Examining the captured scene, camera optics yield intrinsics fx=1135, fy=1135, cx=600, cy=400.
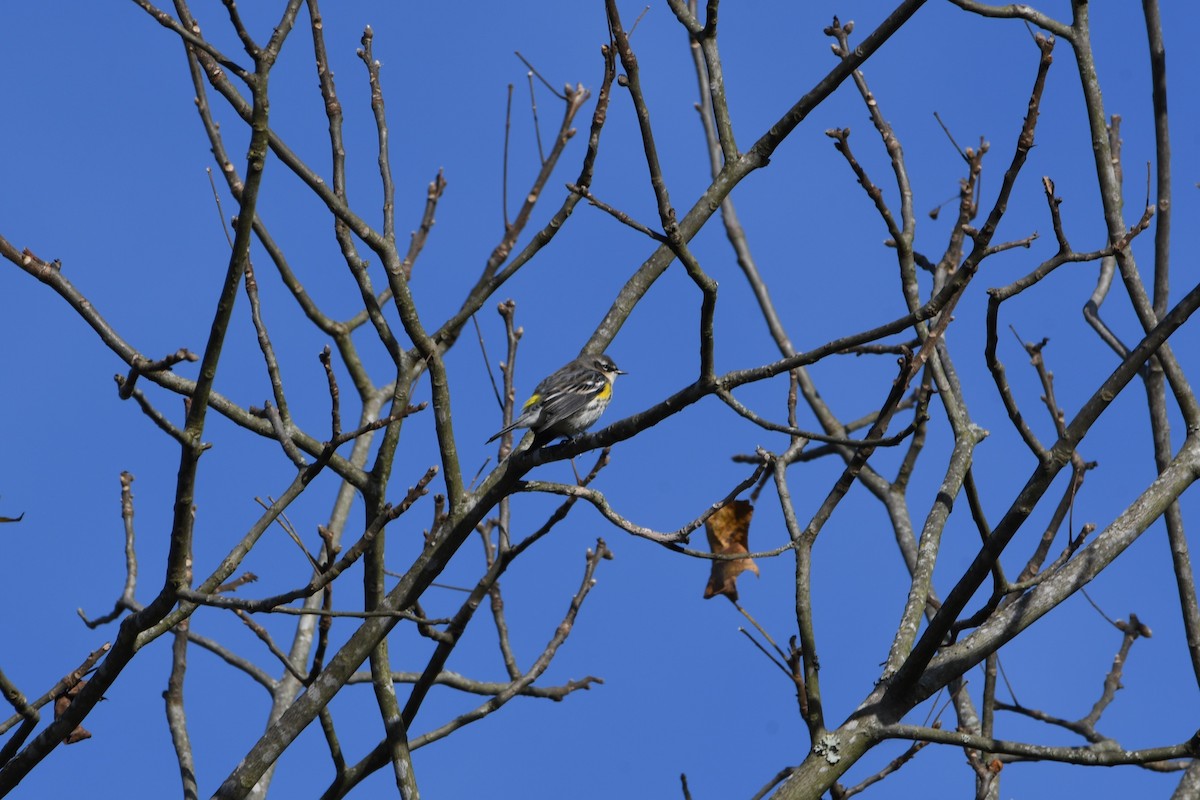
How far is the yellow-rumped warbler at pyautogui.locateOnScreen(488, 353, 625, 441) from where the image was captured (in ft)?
24.6

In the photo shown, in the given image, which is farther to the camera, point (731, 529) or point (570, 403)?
point (570, 403)

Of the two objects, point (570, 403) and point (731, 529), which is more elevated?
point (570, 403)

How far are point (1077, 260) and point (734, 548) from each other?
2.43 metres

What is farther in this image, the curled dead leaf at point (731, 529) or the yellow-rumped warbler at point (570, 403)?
the yellow-rumped warbler at point (570, 403)

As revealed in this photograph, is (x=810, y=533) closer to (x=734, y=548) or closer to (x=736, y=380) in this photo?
(x=734, y=548)

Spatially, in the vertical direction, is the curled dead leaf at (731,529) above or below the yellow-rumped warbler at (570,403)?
below

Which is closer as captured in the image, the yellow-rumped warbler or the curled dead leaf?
A: the curled dead leaf

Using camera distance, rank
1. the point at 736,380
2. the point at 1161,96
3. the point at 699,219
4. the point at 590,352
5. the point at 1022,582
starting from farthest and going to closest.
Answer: the point at 1161,96, the point at 590,352, the point at 699,219, the point at 1022,582, the point at 736,380

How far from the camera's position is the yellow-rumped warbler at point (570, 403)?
24.6 ft

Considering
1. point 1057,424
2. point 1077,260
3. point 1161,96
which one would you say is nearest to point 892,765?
point 1057,424

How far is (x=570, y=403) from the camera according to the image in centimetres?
784

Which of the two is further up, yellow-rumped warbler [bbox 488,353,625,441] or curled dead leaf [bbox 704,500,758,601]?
yellow-rumped warbler [bbox 488,353,625,441]

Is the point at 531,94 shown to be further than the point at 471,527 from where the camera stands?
Yes

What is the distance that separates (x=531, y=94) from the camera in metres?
7.69
